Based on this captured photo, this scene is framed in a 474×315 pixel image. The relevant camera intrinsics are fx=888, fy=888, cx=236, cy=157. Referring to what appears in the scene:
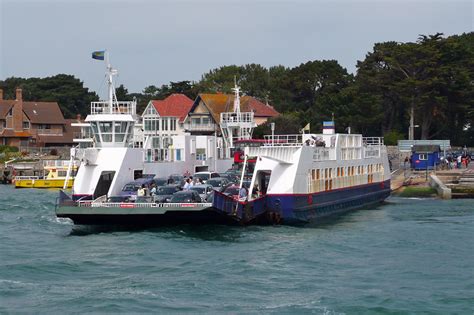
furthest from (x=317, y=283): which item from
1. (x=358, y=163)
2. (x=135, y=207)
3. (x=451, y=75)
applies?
(x=451, y=75)

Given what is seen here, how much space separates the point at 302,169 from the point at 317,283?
48.0 feet

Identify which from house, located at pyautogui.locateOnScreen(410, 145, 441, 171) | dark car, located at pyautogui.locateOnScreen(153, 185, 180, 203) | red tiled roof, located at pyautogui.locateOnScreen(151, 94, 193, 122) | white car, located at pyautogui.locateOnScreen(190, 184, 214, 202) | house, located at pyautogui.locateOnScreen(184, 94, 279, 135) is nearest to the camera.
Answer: dark car, located at pyautogui.locateOnScreen(153, 185, 180, 203)

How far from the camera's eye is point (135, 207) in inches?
1446

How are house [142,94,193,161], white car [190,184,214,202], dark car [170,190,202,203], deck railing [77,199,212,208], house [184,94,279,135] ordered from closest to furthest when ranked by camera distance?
deck railing [77,199,212,208]
dark car [170,190,202,203]
white car [190,184,214,202]
house [142,94,193,161]
house [184,94,279,135]

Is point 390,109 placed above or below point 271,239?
above

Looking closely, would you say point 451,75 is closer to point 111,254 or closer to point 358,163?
point 358,163

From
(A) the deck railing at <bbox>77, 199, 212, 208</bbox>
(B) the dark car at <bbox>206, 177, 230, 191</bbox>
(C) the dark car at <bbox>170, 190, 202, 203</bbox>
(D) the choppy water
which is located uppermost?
(B) the dark car at <bbox>206, 177, 230, 191</bbox>

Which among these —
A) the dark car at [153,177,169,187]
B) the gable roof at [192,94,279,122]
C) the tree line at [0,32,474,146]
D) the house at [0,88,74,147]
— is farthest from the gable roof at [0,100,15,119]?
the dark car at [153,177,169,187]

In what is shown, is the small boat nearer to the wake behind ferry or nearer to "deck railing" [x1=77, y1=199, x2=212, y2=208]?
the wake behind ferry

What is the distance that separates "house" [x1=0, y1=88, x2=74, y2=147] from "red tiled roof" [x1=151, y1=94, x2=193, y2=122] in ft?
55.3

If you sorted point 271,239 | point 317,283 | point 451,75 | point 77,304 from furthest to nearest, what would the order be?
point 451,75
point 271,239
point 317,283
point 77,304

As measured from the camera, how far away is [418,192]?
204 ft

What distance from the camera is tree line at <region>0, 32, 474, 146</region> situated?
9175 cm

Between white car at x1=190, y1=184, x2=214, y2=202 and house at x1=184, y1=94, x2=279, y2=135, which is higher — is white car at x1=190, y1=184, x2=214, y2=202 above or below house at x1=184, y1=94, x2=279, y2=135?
below
